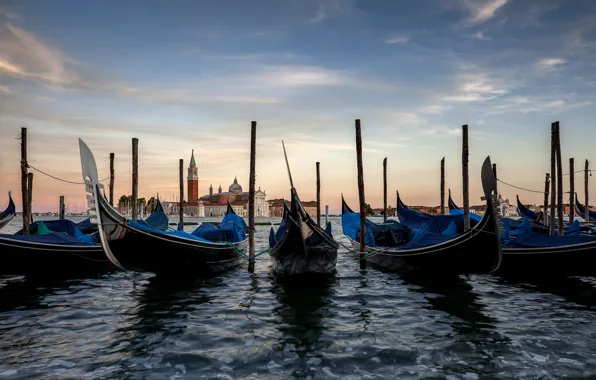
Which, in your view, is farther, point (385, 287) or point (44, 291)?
point (385, 287)

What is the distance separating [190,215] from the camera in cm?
12675

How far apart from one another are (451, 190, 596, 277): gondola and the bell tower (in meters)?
125

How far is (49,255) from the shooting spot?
28.5ft

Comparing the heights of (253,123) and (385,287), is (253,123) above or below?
above

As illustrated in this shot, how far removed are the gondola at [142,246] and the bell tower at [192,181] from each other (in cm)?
Result: 12350

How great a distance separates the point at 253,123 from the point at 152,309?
472cm

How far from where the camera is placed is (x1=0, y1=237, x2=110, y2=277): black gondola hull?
8148 millimetres

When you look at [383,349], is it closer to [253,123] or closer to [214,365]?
[214,365]

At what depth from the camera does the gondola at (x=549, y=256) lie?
26.2ft

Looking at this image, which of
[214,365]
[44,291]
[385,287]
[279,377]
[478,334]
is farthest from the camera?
[385,287]

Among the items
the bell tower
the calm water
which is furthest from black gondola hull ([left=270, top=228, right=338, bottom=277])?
the bell tower

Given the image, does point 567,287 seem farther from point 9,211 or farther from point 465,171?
point 9,211

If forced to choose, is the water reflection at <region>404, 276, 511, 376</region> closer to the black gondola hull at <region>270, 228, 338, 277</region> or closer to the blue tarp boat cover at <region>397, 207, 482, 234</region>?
the black gondola hull at <region>270, 228, 338, 277</region>

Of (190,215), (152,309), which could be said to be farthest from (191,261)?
(190,215)
